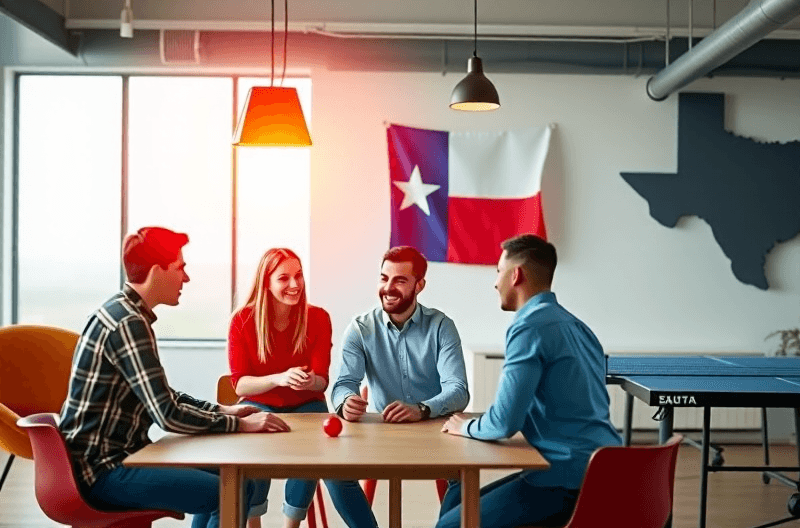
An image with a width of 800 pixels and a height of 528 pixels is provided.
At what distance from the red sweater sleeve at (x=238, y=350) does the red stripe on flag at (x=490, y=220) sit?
3412mm

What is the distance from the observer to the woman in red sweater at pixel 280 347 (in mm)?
3857

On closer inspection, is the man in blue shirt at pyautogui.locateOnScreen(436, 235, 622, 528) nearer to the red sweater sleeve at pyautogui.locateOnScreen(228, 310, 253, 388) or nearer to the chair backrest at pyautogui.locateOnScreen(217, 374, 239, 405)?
the red sweater sleeve at pyautogui.locateOnScreen(228, 310, 253, 388)

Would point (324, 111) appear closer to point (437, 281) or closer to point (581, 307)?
point (437, 281)

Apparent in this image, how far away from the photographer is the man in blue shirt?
9.29 feet

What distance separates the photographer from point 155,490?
2910 millimetres

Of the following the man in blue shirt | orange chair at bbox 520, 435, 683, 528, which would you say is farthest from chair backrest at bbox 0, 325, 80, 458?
orange chair at bbox 520, 435, 683, 528

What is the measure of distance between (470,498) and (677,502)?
2961 millimetres

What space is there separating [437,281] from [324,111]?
4.93 feet

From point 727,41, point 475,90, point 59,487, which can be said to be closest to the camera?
point 59,487

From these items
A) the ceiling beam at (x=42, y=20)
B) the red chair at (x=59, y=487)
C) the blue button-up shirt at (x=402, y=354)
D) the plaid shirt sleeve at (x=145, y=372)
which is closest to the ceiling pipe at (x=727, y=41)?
the blue button-up shirt at (x=402, y=354)

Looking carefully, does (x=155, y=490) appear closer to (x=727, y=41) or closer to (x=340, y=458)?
(x=340, y=458)

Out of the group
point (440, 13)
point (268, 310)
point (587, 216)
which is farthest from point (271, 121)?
point (587, 216)

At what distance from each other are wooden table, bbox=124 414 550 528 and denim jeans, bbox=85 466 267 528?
121 mm

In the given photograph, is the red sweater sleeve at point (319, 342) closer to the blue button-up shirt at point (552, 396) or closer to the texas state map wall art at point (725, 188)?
the blue button-up shirt at point (552, 396)
